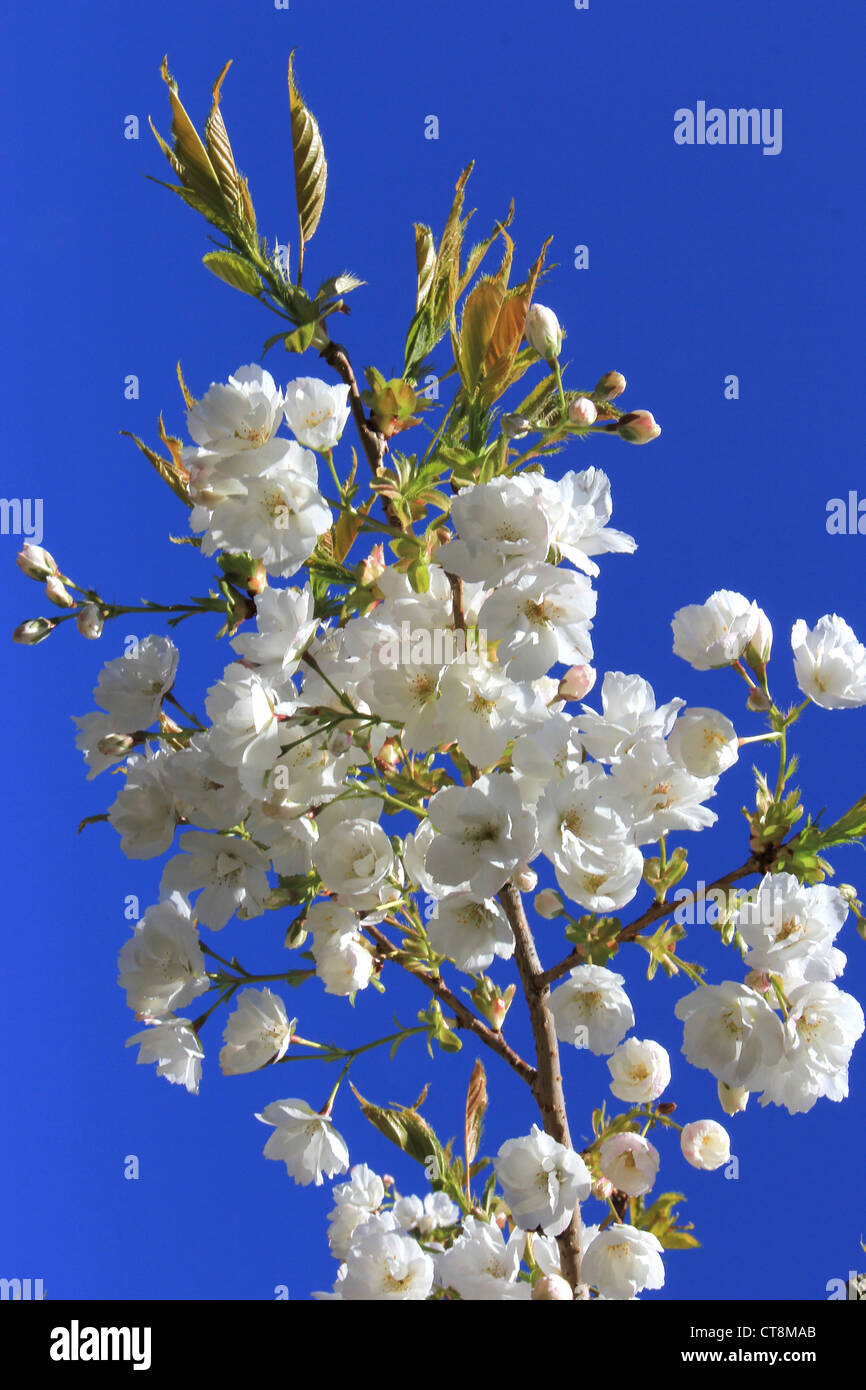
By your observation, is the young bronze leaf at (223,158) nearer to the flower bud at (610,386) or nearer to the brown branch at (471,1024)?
the flower bud at (610,386)

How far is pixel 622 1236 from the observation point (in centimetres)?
113

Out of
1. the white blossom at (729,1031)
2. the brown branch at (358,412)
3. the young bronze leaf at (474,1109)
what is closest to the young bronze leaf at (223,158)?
the brown branch at (358,412)

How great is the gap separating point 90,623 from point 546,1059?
753 millimetres

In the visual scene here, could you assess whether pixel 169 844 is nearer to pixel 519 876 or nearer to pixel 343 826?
pixel 343 826

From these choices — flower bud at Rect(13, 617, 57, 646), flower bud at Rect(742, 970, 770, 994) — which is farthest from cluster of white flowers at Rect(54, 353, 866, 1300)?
flower bud at Rect(13, 617, 57, 646)

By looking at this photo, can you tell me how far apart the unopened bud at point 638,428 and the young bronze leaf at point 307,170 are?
1.24ft

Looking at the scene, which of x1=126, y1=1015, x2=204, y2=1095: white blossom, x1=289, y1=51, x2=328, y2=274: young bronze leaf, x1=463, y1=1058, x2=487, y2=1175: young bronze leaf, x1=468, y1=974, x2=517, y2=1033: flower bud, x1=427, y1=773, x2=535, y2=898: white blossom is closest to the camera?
x1=427, y1=773, x2=535, y2=898: white blossom

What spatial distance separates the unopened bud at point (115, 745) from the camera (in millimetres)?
1160

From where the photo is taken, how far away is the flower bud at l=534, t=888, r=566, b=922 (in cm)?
117

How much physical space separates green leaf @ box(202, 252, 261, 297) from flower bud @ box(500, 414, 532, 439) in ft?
0.97

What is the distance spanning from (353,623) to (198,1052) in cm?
52

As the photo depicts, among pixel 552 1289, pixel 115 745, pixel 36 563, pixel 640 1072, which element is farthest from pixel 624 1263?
pixel 36 563

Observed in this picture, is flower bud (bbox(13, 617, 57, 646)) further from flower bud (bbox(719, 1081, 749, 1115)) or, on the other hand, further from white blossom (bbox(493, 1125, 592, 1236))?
flower bud (bbox(719, 1081, 749, 1115))
